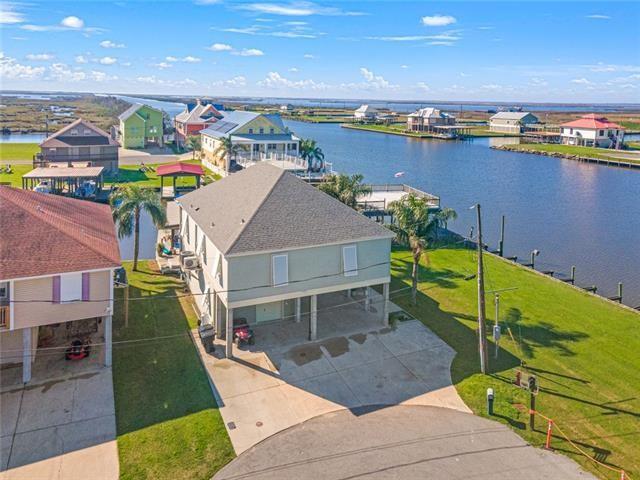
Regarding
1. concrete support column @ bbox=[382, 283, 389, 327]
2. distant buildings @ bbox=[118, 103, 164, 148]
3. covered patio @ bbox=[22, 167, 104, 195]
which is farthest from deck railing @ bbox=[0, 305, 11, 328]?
distant buildings @ bbox=[118, 103, 164, 148]

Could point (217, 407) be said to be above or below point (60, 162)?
below

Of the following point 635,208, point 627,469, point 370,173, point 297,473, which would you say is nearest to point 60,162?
point 370,173

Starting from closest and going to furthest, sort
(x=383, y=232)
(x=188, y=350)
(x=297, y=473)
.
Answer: (x=297, y=473) → (x=188, y=350) → (x=383, y=232)

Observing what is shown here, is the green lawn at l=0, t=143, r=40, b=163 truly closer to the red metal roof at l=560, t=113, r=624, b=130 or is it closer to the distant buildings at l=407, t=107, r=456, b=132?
the distant buildings at l=407, t=107, r=456, b=132

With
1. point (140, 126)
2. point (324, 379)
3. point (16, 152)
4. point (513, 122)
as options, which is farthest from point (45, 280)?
point (513, 122)

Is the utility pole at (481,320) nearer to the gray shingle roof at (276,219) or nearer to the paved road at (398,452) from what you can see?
the paved road at (398,452)

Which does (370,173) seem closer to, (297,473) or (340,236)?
(340,236)
